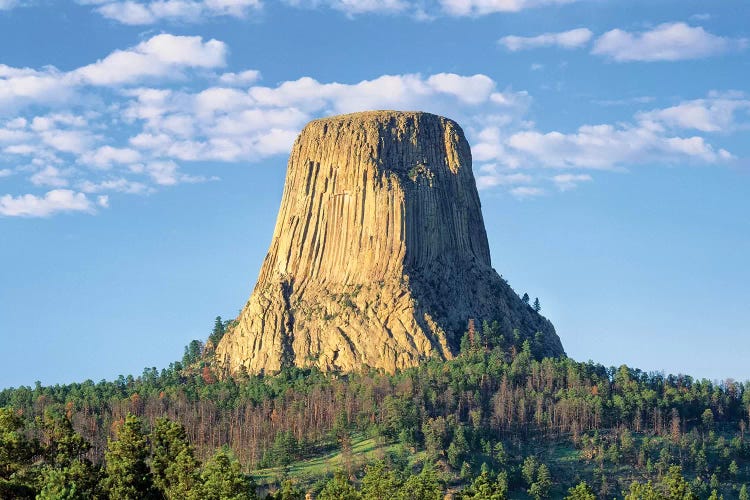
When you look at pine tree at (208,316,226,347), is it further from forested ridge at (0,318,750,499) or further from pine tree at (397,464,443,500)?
pine tree at (397,464,443,500)

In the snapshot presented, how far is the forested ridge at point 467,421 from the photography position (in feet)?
445

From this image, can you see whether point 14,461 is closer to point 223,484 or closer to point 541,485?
point 223,484

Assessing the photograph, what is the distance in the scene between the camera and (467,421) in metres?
149

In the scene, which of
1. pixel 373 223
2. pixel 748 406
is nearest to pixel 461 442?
pixel 748 406

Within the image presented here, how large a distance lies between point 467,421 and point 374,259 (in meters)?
38.3

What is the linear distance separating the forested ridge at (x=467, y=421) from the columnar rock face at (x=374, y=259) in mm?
4673

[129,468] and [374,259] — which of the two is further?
[374,259]

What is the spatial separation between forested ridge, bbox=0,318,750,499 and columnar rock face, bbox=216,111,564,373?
4.67 meters

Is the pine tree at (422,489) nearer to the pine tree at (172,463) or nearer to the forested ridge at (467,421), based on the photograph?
the forested ridge at (467,421)

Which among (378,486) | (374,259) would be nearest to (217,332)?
(374,259)

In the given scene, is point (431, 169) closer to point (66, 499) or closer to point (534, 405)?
point (534, 405)

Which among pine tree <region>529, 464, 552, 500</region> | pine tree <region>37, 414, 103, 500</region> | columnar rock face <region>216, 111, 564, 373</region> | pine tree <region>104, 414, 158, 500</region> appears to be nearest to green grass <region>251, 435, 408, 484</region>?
pine tree <region>529, 464, 552, 500</region>

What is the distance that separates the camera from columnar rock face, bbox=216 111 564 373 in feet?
578

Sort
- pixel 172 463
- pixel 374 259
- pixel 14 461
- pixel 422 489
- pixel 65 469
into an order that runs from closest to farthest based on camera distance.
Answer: pixel 14 461 → pixel 65 469 → pixel 172 463 → pixel 422 489 → pixel 374 259
